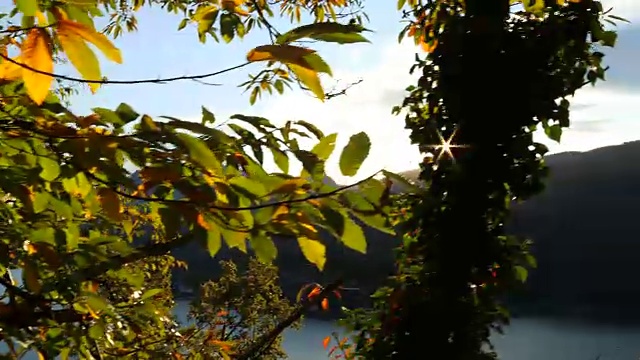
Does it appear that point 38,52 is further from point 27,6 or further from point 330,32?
point 330,32

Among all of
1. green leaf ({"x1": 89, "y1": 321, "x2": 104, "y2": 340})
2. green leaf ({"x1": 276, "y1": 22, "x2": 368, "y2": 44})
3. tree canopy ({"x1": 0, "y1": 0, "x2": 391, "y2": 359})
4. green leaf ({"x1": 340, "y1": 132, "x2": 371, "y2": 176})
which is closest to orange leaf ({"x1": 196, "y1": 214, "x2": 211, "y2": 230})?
tree canopy ({"x1": 0, "y1": 0, "x2": 391, "y2": 359})

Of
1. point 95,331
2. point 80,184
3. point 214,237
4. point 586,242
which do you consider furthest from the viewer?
point 586,242

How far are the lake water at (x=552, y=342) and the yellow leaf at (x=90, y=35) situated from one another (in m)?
29.8

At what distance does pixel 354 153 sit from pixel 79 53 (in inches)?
21.3

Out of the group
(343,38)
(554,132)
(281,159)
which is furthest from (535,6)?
(343,38)

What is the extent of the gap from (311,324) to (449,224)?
42.5 m

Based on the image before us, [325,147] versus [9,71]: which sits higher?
[9,71]

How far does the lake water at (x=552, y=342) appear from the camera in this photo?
31.7 metres

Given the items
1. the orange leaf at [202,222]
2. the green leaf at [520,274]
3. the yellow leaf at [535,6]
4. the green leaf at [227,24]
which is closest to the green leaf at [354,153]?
the orange leaf at [202,222]

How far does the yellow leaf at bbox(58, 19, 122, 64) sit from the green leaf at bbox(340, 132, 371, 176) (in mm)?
465

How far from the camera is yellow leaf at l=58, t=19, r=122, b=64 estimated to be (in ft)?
3.62

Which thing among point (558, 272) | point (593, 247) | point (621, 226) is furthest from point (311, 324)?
point (621, 226)

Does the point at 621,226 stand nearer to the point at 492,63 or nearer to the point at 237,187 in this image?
the point at 492,63

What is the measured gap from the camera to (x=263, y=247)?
1276 mm
